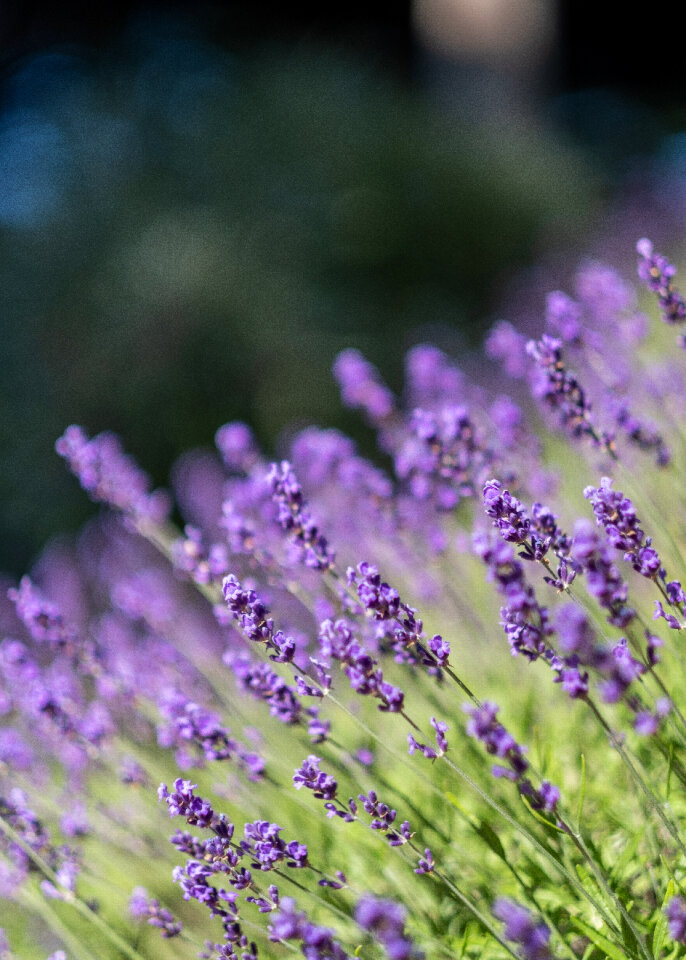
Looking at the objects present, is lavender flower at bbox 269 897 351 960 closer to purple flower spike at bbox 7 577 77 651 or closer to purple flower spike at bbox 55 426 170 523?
purple flower spike at bbox 7 577 77 651

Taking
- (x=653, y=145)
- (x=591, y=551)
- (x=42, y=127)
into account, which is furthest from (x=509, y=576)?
(x=653, y=145)

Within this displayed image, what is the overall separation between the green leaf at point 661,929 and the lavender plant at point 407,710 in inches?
0.4

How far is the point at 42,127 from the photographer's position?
9.20m

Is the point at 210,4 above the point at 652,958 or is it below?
above

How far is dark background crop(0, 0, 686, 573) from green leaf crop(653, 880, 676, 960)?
6034 millimetres

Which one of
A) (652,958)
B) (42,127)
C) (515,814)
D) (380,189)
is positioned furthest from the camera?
(42,127)

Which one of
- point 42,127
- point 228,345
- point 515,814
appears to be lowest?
point 515,814

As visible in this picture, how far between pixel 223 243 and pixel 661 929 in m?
7.40

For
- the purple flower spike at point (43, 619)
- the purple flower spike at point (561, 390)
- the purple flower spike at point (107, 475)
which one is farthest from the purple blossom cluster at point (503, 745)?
the purple flower spike at point (107, 475)

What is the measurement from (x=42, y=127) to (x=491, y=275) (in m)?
5.41

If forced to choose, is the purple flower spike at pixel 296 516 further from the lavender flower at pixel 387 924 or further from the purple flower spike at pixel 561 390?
the lavender flower at pixel 387 924

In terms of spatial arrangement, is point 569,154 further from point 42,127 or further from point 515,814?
point 515,814

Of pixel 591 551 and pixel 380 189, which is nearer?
pixel 591 551

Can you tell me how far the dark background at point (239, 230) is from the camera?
7988 mm
